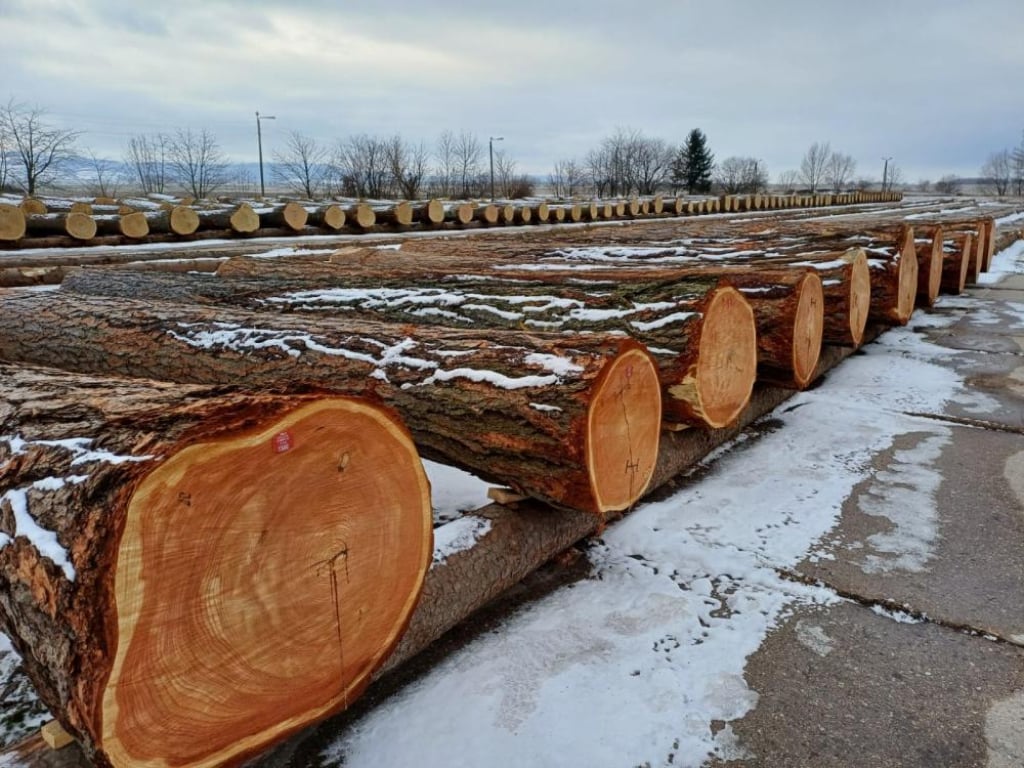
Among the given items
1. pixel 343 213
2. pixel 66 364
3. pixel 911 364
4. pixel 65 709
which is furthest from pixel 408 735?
pixel 343 213

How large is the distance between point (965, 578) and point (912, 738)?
104 cm

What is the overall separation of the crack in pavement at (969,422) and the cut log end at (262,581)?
13.1ft

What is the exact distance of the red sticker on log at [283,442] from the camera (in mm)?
1456

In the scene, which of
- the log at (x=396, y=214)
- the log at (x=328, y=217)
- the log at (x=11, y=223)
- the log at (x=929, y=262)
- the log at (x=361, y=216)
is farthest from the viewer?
the log at (x=396, y=214)

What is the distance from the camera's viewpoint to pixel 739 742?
1.84m

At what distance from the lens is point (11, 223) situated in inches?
361

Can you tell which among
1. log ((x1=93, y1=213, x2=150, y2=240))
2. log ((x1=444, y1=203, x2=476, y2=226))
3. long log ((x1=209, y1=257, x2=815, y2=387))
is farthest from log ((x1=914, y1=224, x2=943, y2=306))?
log ((x1=93, y1=213, x2=150, y2=240))

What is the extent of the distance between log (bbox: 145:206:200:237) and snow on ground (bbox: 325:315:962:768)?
9.94 m

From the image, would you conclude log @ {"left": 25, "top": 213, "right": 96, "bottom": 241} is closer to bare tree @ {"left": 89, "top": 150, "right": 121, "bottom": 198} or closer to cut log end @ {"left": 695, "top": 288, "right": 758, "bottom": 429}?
cut log end @ {"left": 695, "top": 288, "right": 758, "bottom": 429}

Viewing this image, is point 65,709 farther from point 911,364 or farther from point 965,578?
point 911,364

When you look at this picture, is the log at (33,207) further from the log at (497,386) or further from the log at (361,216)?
the log at (497,386)

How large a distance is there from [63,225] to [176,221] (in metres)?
1.56

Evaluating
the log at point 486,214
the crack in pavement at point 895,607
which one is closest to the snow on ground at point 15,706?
the crack in pavement at point 895,607

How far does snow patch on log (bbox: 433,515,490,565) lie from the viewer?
2.32 m
